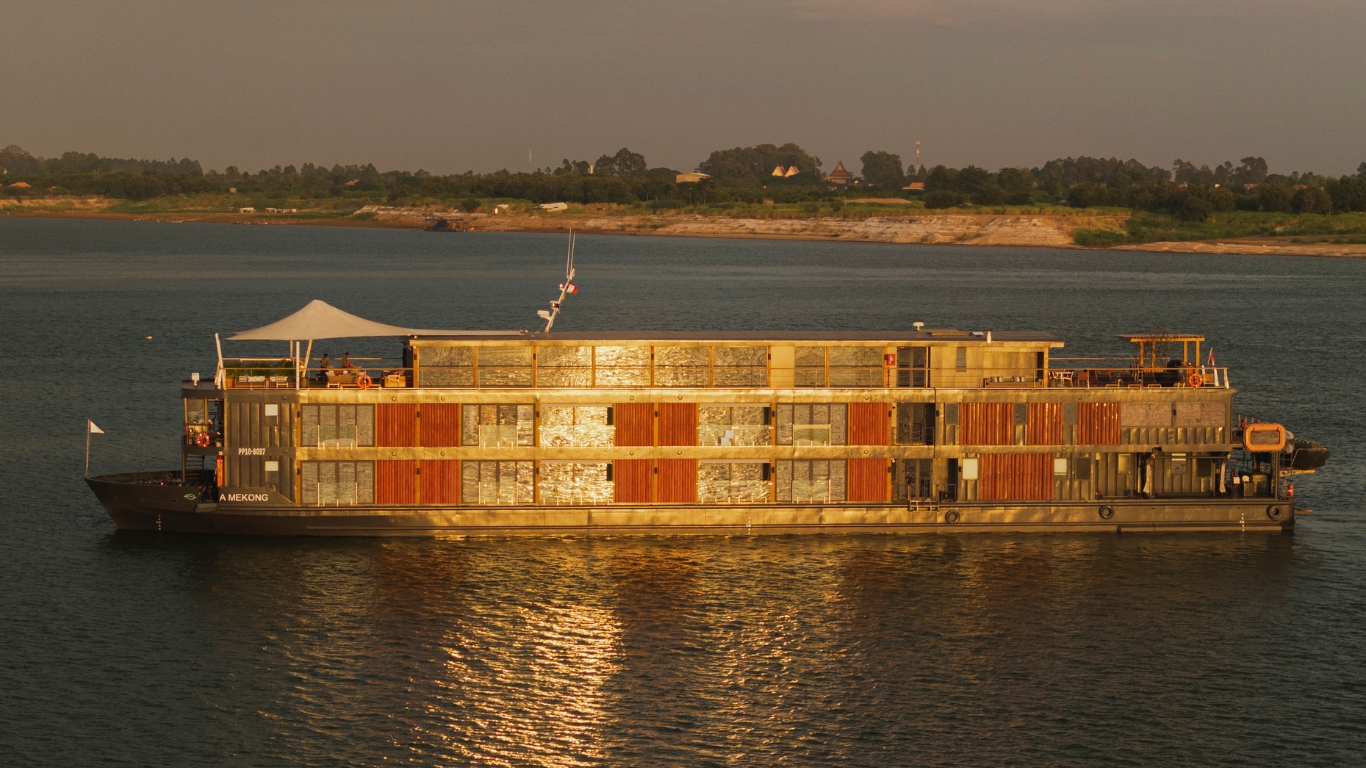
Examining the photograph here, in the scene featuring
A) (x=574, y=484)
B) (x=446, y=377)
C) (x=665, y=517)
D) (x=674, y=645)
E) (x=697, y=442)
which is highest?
(x=446, y=377)

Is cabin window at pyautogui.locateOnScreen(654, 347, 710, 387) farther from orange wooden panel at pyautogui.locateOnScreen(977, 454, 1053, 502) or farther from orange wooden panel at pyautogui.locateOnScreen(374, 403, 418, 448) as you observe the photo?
orange wooden panel at pyautogui.locateOnScreen(977, 454, 1053, 502)

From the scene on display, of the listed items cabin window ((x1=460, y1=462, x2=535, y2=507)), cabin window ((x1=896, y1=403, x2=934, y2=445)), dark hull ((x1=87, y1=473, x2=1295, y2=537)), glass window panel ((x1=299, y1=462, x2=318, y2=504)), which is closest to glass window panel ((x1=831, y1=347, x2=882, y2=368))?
cabin window ((x1=896, y1=403, x2=934, y2=445))

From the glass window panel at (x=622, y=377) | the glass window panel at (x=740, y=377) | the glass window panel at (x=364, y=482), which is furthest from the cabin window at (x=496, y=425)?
the glass window panel at (x=740, y=377)

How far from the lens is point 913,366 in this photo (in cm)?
5134

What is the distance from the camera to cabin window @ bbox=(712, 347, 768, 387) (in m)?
→ 50.9

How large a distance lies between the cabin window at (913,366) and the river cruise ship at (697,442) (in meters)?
0.09

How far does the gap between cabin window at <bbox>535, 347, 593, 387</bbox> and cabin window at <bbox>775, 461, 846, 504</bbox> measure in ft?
24.1

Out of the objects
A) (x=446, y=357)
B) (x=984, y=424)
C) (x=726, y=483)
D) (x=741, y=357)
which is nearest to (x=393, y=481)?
(x=446, y=357)

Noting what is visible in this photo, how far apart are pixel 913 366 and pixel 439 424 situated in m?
16.3

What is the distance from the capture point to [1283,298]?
155m

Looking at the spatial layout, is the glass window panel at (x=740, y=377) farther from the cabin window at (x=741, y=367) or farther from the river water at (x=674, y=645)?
the river water at (x=674, y=645)

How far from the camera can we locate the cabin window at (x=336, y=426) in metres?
49.0

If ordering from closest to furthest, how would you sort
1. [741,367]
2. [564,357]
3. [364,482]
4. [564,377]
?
1. [364,482]
2. [564,357]
3. [564,377]
4. [741,367]

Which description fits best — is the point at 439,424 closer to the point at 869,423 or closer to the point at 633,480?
the point at 633,480
